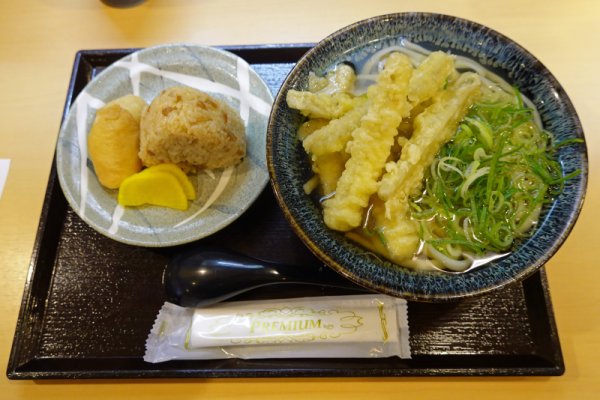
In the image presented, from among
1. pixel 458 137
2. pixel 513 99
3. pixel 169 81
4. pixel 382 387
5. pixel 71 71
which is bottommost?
pixel 382 387

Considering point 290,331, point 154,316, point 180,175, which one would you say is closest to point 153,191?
point 180,175

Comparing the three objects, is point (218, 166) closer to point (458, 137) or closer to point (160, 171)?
point (160, 171)

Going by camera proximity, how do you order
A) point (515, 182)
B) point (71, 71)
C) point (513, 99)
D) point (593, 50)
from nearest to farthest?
point (515, 182) → point (513, 99) → point (593, 50) → point (71, 71)

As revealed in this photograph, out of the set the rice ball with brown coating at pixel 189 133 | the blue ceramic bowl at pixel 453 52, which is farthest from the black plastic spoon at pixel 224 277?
the rice ball with brown coating at pixel 189 133

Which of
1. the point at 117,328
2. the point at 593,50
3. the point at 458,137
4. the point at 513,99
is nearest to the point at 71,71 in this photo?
the point at 117,328

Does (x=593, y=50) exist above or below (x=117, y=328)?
above

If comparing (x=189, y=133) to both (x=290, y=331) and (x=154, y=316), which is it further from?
(x=290, y=331)

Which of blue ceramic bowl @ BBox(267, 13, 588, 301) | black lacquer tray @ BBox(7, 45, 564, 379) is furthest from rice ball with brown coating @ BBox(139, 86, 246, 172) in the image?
blue ceramic bowl @ BBox(267, 13, 588, 301)
